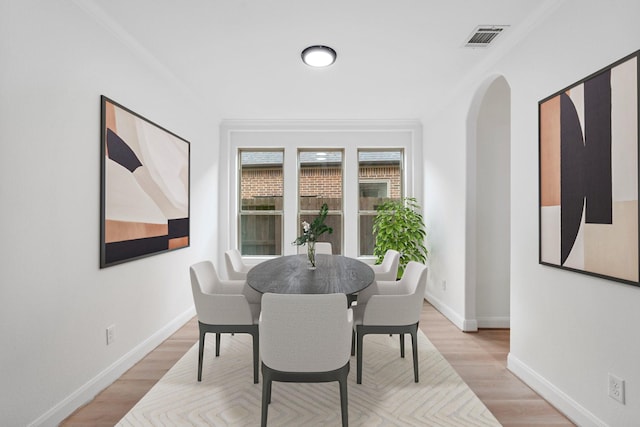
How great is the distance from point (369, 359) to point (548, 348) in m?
1.32

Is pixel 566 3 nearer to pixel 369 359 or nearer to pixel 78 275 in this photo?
pixel 369 359

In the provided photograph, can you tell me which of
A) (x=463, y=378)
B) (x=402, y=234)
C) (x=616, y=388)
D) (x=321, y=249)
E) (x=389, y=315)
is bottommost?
(x=463, y=378)

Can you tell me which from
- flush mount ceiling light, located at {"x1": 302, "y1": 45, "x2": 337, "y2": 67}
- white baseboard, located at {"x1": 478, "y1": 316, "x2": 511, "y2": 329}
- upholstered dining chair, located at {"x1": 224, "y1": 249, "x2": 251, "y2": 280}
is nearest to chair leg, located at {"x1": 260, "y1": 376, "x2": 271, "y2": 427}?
upholstered dining chair, located at {"x1": 224, "y1": 249, "x2": 251, "y2": 280}

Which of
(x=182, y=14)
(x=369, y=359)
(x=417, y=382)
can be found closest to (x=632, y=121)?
(x=417, y=382)

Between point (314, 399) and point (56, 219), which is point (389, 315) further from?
point (56, 219)

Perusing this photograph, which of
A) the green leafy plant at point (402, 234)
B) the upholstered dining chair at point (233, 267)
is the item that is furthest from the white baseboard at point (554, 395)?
the upholstered dining chair at point (233, 267)

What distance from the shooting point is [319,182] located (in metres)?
5.66

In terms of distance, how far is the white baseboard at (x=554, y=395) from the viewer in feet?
6.60

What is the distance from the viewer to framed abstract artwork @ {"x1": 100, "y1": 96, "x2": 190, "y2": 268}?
8.41 feet

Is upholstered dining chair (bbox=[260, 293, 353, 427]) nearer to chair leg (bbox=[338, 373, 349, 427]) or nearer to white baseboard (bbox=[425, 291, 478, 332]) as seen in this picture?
chair leg (bbox=[338, 373, 349, 427])

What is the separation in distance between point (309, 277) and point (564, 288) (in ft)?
5.57

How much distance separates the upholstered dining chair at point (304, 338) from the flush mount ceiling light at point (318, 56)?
2186 mm

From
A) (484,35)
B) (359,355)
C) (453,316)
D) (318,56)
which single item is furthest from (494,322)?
(318,56)

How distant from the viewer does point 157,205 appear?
328cm
